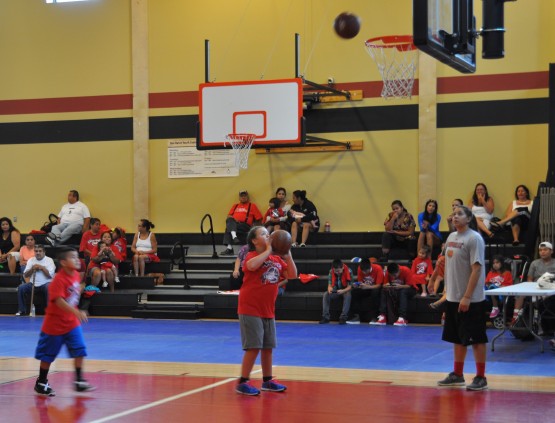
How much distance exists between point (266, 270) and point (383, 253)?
30.8 ft

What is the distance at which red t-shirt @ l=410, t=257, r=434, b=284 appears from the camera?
1524 centimetres

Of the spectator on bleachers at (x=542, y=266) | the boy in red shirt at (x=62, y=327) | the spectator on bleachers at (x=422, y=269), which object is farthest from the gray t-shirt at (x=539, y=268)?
the boy in red shirt at (x=62, y=327)

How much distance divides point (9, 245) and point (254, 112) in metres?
6.70

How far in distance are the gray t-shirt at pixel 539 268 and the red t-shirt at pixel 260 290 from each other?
252 inches

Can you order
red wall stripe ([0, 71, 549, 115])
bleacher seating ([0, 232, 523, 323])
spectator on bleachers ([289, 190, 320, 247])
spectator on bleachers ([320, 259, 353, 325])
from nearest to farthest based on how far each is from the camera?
spectator on bleachers ([320, 259, 353, 325]) < bleacher seating ([0, 232, 523, 323]) < red wall stripe ([0, 71, 549, 115]) < spectator on bleachers ([289, 190, 320, 247])

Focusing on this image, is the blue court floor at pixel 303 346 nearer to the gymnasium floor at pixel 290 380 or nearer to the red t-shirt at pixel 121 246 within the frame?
the gymnasium floor at pixel 290 380

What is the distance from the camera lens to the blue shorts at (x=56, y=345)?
8031 mm

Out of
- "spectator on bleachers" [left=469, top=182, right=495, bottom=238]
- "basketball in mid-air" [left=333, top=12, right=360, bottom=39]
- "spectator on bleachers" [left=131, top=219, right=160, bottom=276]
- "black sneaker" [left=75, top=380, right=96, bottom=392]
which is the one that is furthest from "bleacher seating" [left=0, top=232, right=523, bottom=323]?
"black sneaker" [left=75, top=380, right=96, bottom=392]

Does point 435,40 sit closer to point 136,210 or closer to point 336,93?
point 336,93

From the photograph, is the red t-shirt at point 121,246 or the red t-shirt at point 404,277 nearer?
the red t-shirt at point 404,277

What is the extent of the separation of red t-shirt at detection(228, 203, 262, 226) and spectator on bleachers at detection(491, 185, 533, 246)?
518 centimetres

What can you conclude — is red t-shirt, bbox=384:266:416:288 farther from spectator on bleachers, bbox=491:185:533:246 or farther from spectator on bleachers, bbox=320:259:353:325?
spectator on bleachers, bbox=491:185:533:246

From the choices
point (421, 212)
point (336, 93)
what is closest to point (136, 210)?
point (336, 93)

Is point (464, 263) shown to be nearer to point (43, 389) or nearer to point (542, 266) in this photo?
point (43, 389)
